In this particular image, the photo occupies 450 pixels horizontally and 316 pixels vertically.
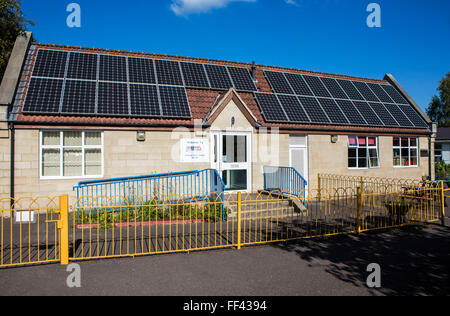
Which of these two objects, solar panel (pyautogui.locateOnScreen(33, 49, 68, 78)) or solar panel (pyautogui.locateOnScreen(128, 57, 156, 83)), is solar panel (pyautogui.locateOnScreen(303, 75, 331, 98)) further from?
solar panel (pyautogui.locateOnScreen(33, 49, 68, 78))

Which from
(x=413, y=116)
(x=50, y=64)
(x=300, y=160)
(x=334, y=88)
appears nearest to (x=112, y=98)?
(x=50, y=64)

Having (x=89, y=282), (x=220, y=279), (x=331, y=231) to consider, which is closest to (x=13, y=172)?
(x=89, y=282)

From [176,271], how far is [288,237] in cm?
354

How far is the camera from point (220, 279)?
539cm

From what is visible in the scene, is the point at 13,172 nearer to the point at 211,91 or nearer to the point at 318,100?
the point at 211,91

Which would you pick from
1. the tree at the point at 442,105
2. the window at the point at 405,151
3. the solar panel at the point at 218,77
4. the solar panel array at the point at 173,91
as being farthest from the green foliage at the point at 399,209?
the tree at the point at 442,105

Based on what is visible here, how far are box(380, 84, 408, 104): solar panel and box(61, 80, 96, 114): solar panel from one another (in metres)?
17.4

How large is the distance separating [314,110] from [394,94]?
7940 millimetres

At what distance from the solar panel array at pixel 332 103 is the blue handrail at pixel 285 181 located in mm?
2465

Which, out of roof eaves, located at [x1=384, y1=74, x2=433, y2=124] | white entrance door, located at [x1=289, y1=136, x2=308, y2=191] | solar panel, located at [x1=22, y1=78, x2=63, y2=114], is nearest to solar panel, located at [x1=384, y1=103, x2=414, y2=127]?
roof eaves, located at [x1=384, y1=74, x2=433, y2=124]

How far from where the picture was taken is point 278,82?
54.6 ft

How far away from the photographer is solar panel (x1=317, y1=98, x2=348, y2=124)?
1551 cm

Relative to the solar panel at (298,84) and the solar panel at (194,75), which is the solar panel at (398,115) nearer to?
the solar panel at (298,84)

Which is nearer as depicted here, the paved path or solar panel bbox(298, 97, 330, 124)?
the paved path
